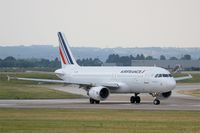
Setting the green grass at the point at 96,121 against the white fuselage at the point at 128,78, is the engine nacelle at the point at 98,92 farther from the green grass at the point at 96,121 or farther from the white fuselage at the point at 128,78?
the green grass at the point at 96,121

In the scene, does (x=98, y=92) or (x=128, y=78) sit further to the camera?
(x=128, y=78)

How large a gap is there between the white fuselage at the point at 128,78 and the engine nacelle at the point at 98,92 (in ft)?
6.14

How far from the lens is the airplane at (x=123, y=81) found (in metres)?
70.1

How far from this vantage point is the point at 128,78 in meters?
72.1

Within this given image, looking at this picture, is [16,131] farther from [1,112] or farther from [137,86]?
[137,86]

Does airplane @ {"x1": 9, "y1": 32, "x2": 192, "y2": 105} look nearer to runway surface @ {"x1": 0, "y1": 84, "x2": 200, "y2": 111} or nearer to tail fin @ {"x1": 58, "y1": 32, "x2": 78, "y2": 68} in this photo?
runway surface @ {"x1": 0, "y1": 84, "x2": 200, "y2": 111}

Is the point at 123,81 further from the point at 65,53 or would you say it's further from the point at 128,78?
the point at 65,53

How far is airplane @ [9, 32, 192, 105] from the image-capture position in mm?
70062

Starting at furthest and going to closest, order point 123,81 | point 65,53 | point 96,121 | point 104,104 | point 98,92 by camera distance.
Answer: point 65,53, point 123,81, point 98,92, point 104,104, point 96,121

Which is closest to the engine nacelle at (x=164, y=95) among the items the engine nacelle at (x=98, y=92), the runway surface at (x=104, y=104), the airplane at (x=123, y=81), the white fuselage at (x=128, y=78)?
the airplane at (x=123, y=81)

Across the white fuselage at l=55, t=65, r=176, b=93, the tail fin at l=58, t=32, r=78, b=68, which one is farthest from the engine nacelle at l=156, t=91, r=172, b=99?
the tail fin at l=58, t=32, r=78, b=68

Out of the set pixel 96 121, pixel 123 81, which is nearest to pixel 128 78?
pixel 123 81

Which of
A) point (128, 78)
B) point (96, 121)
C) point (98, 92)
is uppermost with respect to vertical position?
point (128, 78)

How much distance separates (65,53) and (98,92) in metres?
11.5
